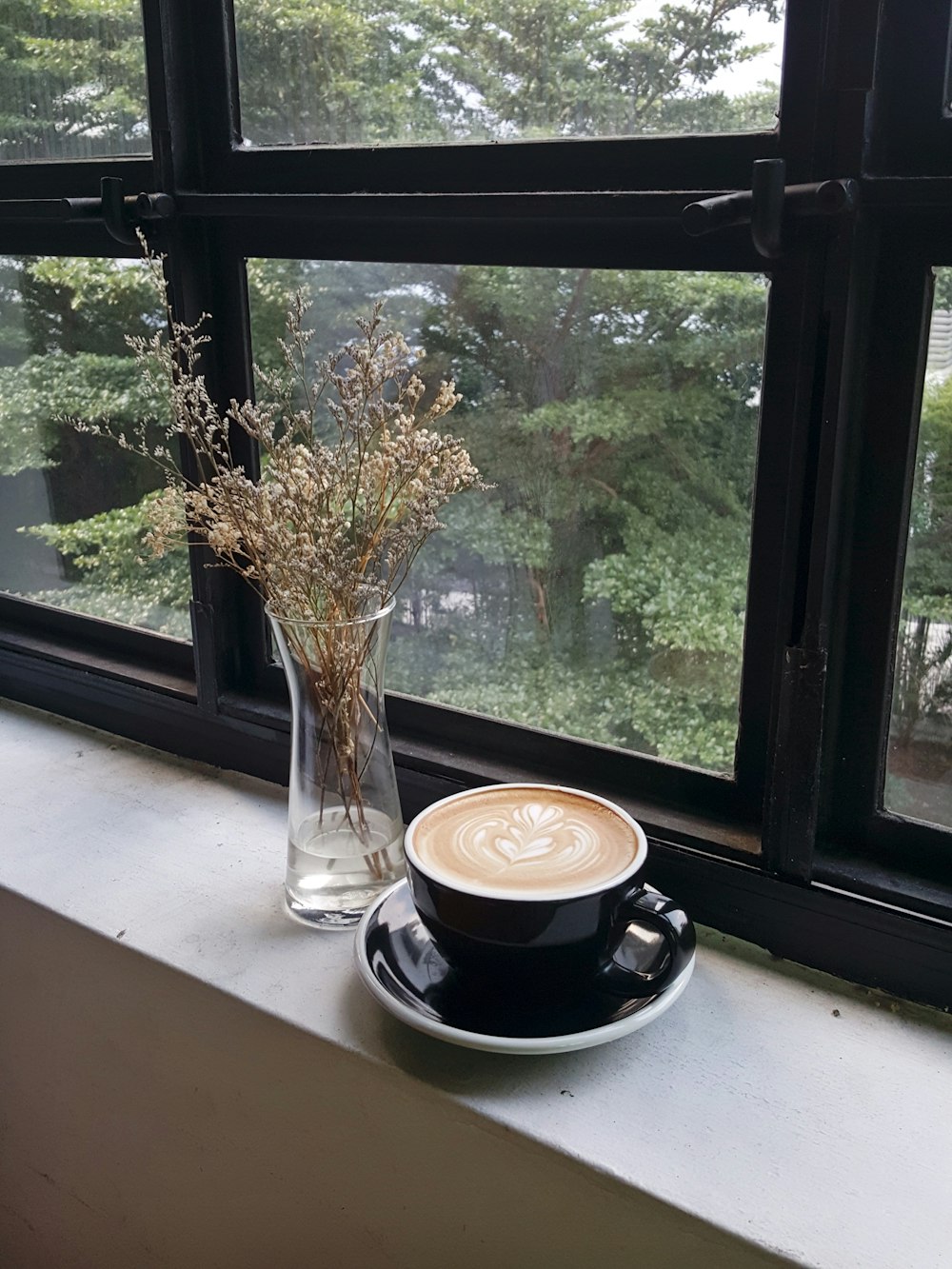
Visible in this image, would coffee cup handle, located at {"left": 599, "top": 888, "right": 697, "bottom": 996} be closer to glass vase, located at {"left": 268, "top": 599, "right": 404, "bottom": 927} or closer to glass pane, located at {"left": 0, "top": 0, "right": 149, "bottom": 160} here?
glass vase, located at {"left": 268, "top": 599, "right": 404, "bottom": 927}

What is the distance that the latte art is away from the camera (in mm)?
862

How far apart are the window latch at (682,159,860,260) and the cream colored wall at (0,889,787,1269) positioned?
0.65 metres

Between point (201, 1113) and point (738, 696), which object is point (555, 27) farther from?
point (201, 1113)

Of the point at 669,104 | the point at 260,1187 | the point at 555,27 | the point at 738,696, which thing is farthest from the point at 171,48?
the point at 260,1187

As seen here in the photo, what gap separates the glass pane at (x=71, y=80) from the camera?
125cm

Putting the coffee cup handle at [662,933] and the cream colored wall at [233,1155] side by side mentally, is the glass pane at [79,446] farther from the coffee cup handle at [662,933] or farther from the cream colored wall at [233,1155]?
the coffee cup handle at [662,933]

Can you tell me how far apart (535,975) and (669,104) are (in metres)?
0.71

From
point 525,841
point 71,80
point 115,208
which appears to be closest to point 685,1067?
point 525,841

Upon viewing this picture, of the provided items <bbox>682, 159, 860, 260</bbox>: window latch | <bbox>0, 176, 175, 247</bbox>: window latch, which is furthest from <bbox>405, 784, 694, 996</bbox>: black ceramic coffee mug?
<bbox>0, 176, 175, 247</bbox>: window latch

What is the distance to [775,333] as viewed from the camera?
914mm

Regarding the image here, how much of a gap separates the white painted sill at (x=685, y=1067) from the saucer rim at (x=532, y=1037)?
1.4 inches

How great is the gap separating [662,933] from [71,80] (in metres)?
1.14

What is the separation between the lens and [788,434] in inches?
36.6

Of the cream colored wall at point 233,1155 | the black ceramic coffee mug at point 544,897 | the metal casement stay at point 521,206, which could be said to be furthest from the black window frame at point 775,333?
the cream colored wall at point 233,1155
